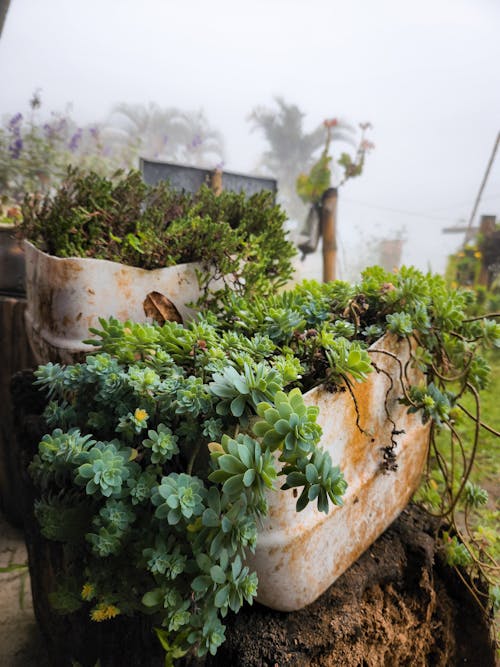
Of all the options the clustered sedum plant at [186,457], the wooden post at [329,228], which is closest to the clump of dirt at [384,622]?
the clustered sedum plant at [186,457]

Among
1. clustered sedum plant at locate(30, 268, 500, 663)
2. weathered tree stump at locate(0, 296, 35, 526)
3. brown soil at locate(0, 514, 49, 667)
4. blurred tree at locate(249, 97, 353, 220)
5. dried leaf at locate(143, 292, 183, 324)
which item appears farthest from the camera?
blurred tree at locate(249, 97, 353, 220)

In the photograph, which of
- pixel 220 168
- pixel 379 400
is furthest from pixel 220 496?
pixel 220 168

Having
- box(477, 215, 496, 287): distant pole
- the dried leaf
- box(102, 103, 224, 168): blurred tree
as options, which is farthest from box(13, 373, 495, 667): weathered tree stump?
box(102, 103, 224, 168): blurred tree

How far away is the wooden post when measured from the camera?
4.17 m

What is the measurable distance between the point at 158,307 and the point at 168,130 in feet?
36.3

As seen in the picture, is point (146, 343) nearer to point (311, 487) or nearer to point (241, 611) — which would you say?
point (311, 487)

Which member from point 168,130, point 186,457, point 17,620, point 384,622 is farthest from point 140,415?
point 168,130

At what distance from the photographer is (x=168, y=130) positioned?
1087 centimetres

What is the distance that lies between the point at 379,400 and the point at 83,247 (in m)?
1.02

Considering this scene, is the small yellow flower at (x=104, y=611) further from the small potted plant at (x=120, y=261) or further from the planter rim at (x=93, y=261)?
the planter rim at (x=93, y=261)

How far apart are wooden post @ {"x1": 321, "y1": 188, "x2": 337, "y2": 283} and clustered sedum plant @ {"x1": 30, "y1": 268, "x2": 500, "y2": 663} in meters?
3.27

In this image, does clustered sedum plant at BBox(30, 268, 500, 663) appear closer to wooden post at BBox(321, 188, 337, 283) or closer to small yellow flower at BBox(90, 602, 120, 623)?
small yellow flower at BBox(90, 602, 120, 623)

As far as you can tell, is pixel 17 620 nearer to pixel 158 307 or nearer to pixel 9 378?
pixel 9 378

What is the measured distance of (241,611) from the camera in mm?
925
